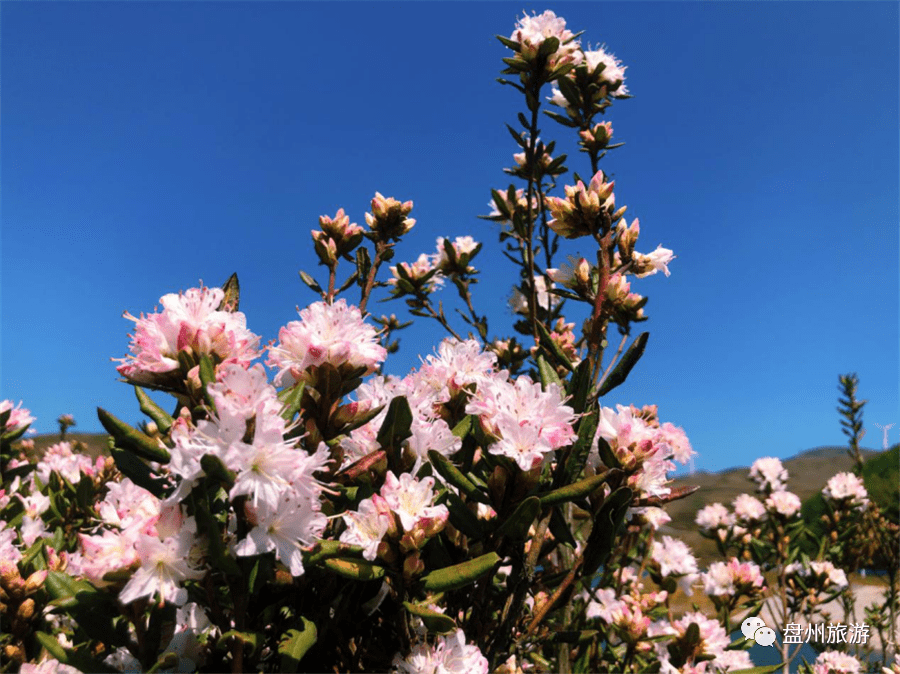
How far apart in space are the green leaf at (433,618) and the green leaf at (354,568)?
0.08 metres

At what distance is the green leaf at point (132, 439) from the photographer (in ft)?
3.01

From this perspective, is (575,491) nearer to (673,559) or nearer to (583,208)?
(583,208)

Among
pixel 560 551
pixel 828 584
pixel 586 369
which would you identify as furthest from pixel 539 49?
pixel 828 584

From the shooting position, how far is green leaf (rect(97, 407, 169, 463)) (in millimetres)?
917

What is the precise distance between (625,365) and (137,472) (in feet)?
3.20

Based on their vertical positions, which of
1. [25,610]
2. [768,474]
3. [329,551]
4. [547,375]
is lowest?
[25,610]

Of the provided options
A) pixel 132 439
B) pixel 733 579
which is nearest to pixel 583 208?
pixel 132 439

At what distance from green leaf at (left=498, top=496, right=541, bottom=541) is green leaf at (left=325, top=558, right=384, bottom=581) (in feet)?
0.75

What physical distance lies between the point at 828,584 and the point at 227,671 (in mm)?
3302

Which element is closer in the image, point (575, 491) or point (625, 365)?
point (575, 491)

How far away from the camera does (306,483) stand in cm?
90

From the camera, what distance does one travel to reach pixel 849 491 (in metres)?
3.60

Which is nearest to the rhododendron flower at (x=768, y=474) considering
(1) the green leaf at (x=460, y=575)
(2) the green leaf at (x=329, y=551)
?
(1) the green leaf at (x=460, y=575)

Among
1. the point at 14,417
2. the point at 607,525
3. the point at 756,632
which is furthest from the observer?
the point at 14,417
